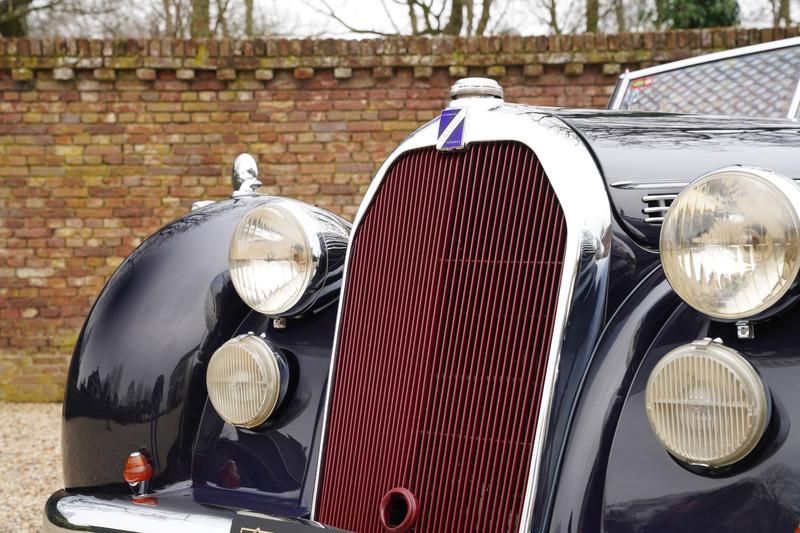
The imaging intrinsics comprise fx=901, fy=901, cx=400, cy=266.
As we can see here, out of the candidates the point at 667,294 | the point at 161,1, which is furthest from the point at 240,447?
the point at 161,1

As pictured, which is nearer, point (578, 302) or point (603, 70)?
point (578, 302)

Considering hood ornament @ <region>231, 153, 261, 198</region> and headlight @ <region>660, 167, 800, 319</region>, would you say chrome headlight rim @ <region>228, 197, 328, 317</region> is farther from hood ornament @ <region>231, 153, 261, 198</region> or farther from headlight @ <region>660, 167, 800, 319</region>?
headlight @ <region>660, 167, 800, 319</region>

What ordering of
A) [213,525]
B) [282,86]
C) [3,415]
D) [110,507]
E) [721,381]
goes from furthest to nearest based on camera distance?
[282,86]
[3,415]
[110,507]
[213,525]
[721,381]

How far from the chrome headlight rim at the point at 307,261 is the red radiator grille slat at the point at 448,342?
0.41 ft

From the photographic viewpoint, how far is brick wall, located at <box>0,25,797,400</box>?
671cm

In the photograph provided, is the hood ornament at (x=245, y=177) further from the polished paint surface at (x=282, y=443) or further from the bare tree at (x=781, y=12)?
the bare tree at (x=781, y=12)

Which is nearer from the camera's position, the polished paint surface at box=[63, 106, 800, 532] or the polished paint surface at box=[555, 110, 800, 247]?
the polished paint surface at box=[63, 106, 800, 532]

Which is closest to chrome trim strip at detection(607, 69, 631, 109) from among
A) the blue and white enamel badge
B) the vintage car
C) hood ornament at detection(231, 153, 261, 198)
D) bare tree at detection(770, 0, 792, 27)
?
the vintage car

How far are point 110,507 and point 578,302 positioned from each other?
1123 millimetres

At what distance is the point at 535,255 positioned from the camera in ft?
5.66

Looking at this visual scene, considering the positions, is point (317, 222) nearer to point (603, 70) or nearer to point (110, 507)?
point (110, 507)

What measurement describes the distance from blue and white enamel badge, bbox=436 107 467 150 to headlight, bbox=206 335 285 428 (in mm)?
619

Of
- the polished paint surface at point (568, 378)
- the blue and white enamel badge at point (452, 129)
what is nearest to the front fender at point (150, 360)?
the polished paint surface at point (568, 378)

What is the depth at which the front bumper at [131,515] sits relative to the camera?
186 centimetres
